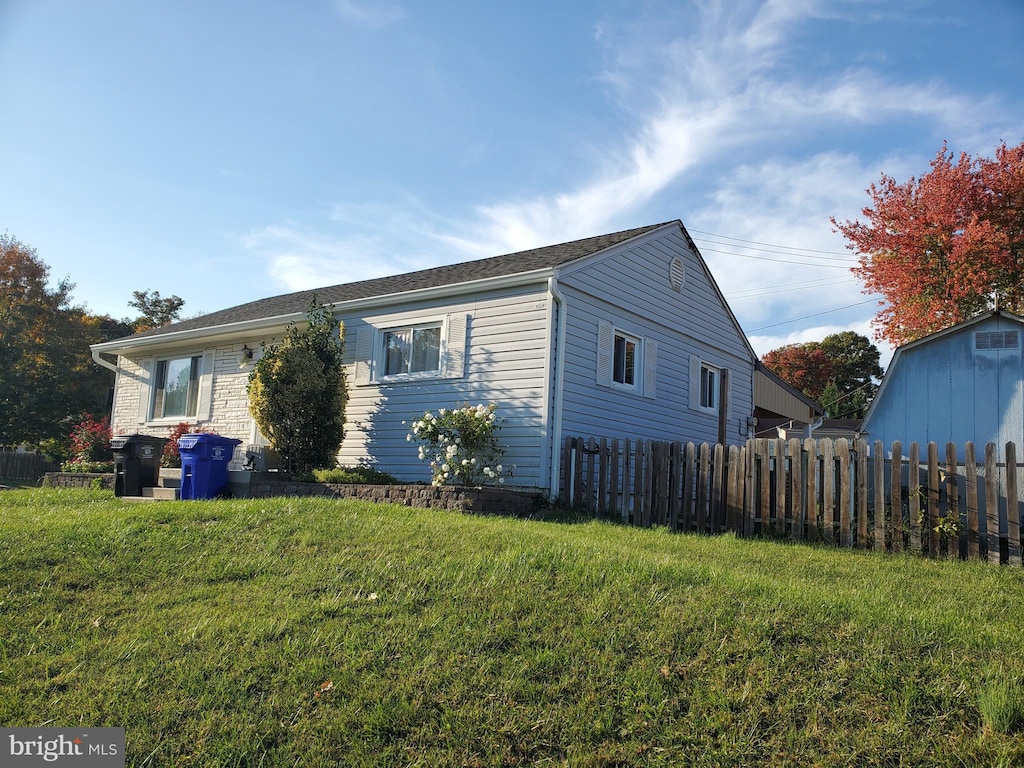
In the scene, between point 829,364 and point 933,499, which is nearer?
point 933,499

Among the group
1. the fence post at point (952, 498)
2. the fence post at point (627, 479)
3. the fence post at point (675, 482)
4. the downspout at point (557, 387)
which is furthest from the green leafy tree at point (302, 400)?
the fence post at point (952, 498)

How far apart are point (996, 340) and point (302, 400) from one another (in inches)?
405

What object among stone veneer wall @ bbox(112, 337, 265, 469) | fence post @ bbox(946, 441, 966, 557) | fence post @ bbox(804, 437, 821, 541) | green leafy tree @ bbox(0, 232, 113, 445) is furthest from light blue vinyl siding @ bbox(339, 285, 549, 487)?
green leafy tree @ bbox(0, 232, 113, 445)

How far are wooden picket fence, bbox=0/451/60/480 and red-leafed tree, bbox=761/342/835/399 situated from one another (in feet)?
121

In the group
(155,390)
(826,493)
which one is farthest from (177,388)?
(826,493)

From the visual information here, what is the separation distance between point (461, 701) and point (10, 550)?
449 centimetres

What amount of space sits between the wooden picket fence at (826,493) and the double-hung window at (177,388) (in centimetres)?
1009

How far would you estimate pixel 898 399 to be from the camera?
32.6ft

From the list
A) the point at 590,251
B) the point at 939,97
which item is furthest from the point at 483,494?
the point at 939,97

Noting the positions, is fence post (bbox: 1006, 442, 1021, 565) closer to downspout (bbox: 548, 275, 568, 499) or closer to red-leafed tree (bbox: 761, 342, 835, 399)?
downspout (bbox: 548, 275, 568, 499)

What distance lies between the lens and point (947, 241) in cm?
2228

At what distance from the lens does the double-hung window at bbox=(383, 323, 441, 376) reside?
12.7 meters

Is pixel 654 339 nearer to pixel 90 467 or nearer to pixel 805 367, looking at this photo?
pixel 90 467

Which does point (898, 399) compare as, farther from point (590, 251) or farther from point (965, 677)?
point (965, 677)
